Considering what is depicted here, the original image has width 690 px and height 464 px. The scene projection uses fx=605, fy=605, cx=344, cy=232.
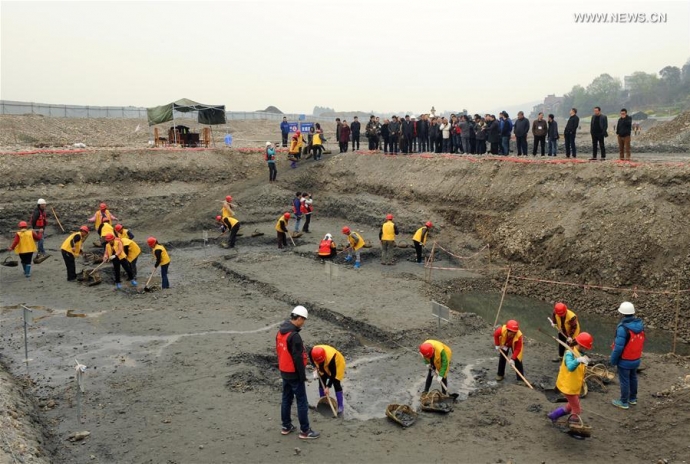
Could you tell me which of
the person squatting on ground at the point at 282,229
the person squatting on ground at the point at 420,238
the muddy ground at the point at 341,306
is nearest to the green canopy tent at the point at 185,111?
the muddy ground at the point at 341,306

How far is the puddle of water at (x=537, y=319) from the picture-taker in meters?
13.8

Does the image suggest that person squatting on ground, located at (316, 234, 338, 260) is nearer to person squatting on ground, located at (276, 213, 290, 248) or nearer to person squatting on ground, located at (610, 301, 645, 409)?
person squatting on ground, located at (276, 213, 290, 248)

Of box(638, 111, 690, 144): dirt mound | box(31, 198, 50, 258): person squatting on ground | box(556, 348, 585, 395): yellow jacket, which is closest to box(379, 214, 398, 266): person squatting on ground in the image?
box(556, 348, 585, 395): yellow jacket

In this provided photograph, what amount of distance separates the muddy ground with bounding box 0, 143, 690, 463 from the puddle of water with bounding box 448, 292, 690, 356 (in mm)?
397

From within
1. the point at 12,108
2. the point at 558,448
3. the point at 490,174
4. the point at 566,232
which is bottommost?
Result: the point at 558,448

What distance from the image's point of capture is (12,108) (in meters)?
44.8

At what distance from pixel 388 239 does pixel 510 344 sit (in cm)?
870

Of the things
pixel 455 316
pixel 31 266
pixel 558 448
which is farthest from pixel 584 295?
pixel 31 266

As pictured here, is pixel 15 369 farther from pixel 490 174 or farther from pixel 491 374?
pixel 490 174

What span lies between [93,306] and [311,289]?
5681 millimetres

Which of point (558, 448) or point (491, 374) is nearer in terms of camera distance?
point (558, 448)

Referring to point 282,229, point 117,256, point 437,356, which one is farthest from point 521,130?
point 437,356

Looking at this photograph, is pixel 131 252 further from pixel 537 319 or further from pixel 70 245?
pixel 537 319

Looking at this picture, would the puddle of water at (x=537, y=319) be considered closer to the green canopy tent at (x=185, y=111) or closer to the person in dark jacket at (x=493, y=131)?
the person in dark jacket at (x=493, y=131)
